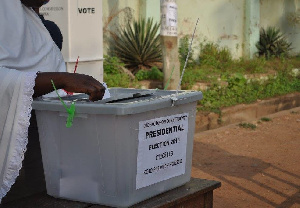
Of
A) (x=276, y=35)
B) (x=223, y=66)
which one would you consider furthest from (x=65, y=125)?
(x=276, y=35)

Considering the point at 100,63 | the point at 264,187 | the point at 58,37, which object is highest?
the point at 58,37

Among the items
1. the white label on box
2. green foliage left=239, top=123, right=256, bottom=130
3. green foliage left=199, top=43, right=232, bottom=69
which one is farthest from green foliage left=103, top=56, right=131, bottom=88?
the white label on box

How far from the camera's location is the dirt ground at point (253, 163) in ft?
18.8

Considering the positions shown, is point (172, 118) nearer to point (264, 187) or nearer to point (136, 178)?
point (136, 178)

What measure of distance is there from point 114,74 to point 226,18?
4.71 m

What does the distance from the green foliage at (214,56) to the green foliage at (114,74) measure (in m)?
2.46

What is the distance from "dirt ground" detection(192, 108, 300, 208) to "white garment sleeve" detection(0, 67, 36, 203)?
323 cm

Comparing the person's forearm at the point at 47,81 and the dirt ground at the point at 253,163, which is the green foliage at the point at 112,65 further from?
the person's forearm at the point at 47,81

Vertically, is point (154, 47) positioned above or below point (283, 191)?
above

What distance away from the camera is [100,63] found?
26.3 ft

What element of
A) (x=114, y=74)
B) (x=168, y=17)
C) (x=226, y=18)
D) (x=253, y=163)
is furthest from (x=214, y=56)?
(x=253, y=163)

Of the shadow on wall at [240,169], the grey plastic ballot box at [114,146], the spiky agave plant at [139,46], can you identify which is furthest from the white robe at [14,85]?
the spiky agave plant at [139,46]

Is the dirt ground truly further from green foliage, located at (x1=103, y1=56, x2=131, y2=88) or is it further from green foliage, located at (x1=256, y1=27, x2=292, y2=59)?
green foliage, located at (x1=256, y1=27, x2=292, y2=59)

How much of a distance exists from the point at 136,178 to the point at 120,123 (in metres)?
0.24
